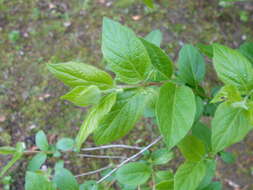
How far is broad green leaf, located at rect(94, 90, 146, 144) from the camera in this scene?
0.69m

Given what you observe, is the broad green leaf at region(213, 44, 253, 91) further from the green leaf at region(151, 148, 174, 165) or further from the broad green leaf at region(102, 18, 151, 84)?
the green leaf at region(151, 148, 174, 165)

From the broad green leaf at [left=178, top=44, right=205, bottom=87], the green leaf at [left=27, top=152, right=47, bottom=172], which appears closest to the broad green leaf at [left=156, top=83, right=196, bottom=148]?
the broad green leaf at [left=178, top=44, right=205, bottom=87]

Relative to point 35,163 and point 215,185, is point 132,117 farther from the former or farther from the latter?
point 35,163

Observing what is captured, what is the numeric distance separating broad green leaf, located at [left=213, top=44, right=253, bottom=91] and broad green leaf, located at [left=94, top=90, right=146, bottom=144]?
0.25m

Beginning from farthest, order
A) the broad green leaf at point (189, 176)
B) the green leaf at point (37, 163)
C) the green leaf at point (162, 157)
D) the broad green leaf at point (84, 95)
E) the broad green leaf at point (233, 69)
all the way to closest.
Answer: the green leaf at point (37, 163), the green leaf at point (162, 157), the broad green leaf at point (189, 176), the broad green leaf at point (233, 69), the broad green leaf at point (84, 95)

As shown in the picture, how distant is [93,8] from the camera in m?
2.95

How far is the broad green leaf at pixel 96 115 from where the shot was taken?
2.08ft

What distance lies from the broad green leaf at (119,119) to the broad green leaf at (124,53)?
62mm

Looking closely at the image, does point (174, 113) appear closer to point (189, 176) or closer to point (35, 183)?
point (189, 176)

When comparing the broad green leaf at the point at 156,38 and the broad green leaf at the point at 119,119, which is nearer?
the broad green leaf at the point at 119,119

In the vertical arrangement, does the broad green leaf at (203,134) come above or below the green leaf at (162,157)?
above

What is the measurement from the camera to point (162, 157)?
118 cm

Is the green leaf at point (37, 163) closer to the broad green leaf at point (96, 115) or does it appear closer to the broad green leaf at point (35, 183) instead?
the broad green leaf at point (35, 183)

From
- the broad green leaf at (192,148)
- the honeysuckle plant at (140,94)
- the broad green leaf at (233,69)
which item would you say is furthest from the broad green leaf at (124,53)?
the broad green leaf at (192,148)
